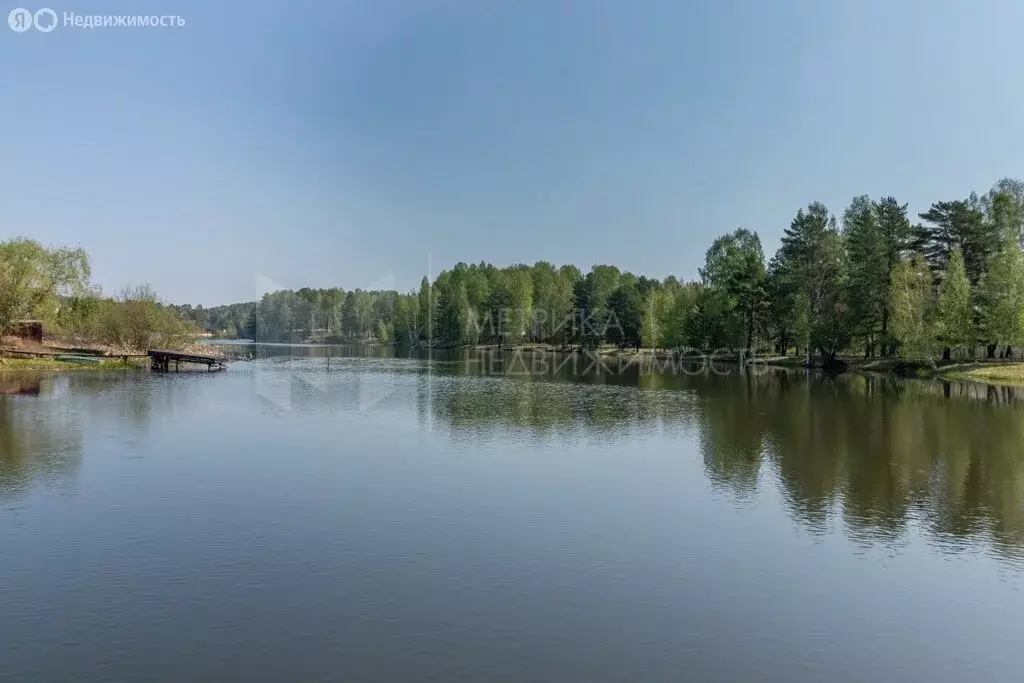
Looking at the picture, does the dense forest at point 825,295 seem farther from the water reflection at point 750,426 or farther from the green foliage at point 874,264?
the water reflection at point 750,426

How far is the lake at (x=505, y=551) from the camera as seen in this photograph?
11.0 metres

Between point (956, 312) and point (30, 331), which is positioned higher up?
point (956, 312)

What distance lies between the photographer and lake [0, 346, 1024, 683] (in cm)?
1104

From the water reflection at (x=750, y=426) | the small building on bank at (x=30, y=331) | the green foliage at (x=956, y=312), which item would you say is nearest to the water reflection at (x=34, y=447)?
the water reflection at (x=750, y=426)

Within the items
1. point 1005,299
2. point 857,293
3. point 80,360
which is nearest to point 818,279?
point 857,293

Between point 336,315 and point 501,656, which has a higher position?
point 336,315

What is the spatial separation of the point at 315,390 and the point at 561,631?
4153cm

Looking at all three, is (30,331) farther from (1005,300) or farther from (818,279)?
(1005,300)

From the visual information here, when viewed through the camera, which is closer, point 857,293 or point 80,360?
point 80,360

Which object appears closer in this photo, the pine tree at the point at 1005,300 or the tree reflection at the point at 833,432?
the tree reflection at the point at 833,432

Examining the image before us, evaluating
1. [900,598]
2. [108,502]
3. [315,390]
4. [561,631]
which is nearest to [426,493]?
[108,502]

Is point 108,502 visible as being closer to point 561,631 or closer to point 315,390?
point 561,631

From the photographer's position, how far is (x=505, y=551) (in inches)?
620

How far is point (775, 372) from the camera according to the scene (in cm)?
7188
